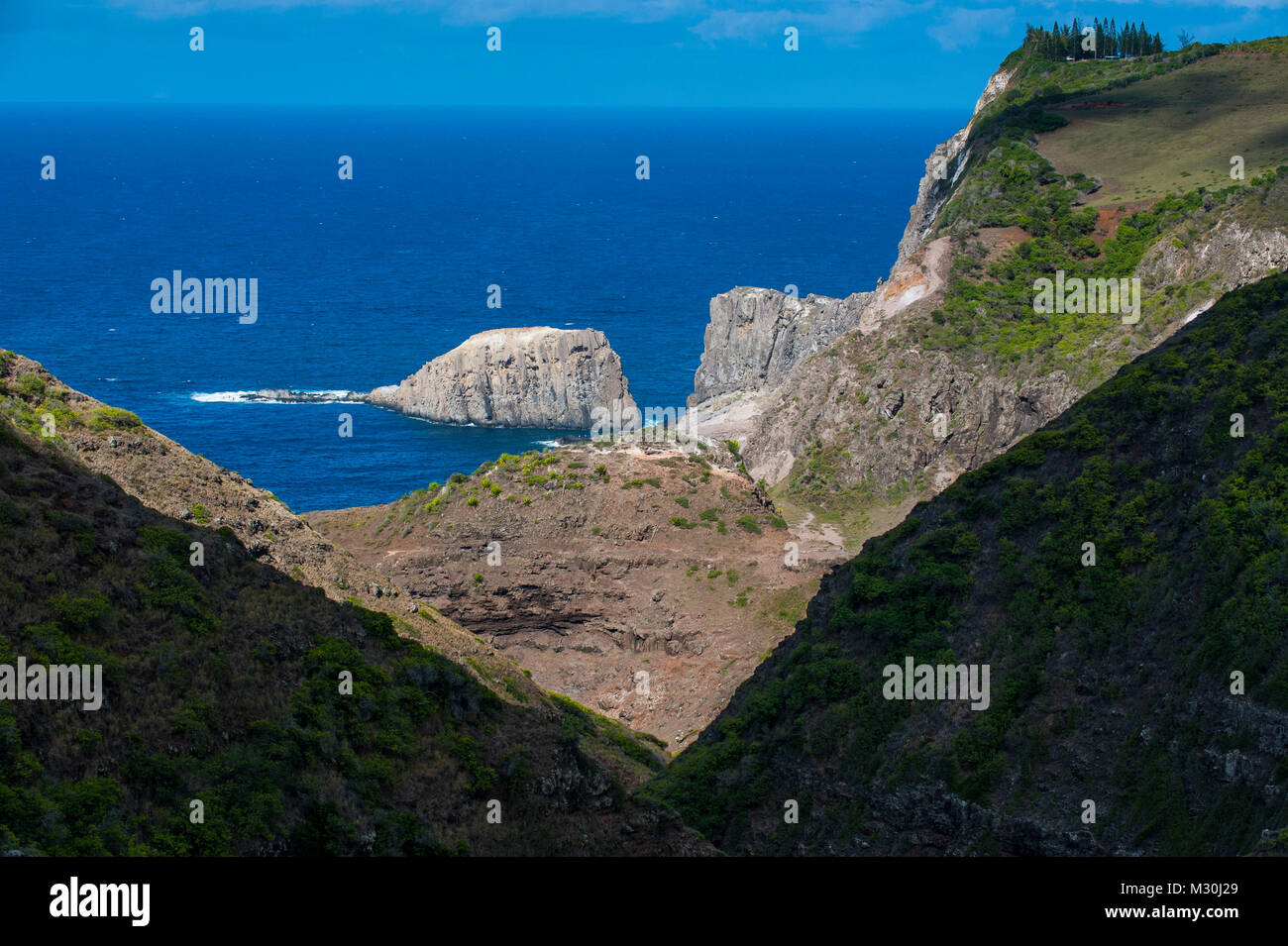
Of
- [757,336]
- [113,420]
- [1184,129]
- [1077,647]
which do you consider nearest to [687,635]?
[1077,647]

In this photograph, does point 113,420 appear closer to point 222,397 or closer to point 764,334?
point 764,334

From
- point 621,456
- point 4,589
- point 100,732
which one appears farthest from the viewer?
point 621,456

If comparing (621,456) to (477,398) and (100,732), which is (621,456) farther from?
(477,398)

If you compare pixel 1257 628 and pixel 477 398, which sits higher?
pixel 477 398

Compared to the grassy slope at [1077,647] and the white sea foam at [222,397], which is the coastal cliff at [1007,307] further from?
the white sea foam at [222,397]

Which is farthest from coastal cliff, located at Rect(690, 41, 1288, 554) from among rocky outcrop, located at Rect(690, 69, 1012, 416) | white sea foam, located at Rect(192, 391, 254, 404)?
white sea foam, located at Rect(192, 391, 254, 404)

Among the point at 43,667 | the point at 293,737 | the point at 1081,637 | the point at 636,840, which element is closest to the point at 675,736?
the point at 1081,637

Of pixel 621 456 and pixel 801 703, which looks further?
pixel 621 456

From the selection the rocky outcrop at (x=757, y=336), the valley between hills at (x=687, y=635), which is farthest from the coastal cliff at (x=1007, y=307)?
the rocky outcrop at (x=757, y=336)
